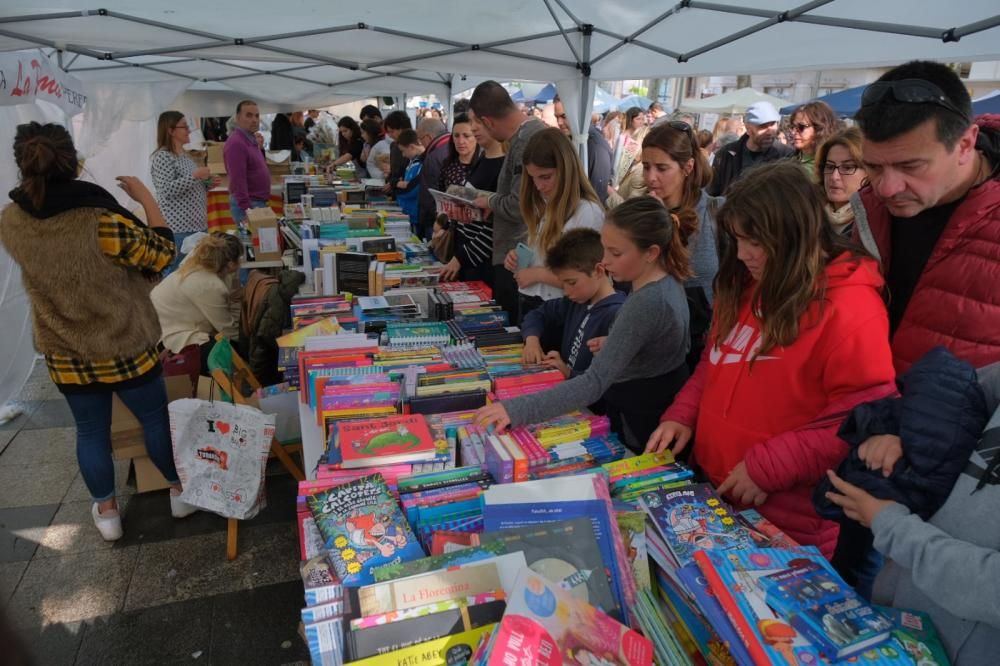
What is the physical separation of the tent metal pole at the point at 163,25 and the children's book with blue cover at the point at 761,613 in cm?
424

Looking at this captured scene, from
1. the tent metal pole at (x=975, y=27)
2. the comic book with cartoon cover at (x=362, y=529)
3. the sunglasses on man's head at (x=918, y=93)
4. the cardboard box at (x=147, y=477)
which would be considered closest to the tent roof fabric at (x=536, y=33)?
the tent metal pole at (x=975, y=27)

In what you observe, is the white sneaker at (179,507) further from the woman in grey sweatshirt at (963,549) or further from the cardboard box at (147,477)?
the woman in grey sweatshirt at (963,549)

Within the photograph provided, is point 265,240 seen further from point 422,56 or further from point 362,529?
point 362,529

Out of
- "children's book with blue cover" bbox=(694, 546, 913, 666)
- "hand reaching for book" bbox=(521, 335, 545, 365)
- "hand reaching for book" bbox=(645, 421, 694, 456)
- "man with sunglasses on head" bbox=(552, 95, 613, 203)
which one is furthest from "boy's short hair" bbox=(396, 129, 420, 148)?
"children's book with blue cover" bbox=(694, 546, 913, 666)

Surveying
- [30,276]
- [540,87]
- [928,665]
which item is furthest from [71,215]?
[540,87]

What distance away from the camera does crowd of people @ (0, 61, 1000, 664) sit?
111cm

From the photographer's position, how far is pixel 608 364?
6.37 ft

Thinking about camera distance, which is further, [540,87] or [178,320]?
[540,87]

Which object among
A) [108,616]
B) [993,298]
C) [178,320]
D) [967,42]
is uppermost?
[967,42]

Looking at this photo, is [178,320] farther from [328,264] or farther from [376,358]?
[376,358]

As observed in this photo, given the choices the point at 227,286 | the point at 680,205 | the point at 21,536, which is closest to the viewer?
the point at 680,205

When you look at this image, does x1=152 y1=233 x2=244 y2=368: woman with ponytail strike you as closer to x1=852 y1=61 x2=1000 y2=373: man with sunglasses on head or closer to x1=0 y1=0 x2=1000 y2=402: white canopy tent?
x1=0 y1=0 x2=1000 y2=402: white canopy tent

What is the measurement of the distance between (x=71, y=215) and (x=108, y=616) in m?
1.68

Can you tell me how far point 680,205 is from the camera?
2.75 meters
